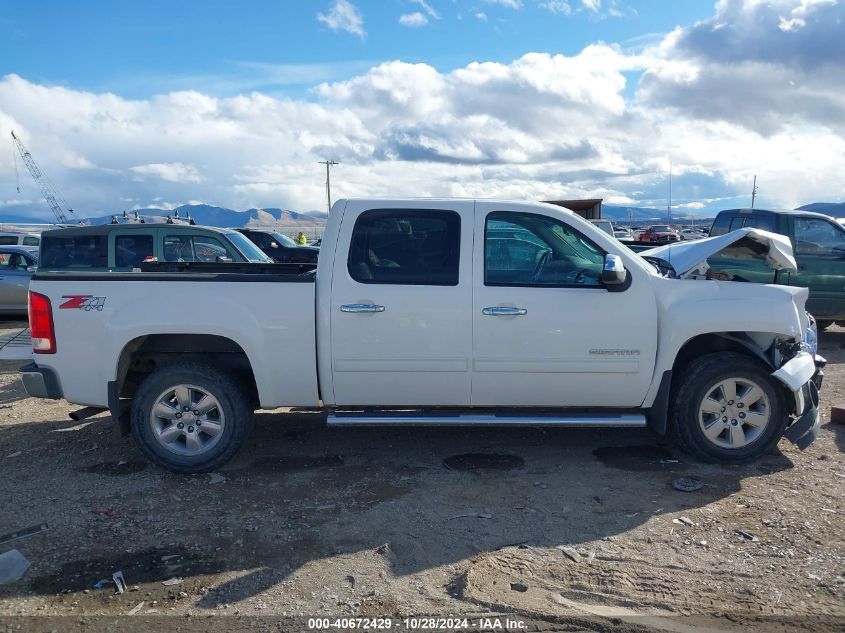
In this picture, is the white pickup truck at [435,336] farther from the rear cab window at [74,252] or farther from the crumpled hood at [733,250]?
the rear cab window at [74,252]

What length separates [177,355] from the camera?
5062mm

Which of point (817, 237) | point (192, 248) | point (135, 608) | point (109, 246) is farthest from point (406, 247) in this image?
point (817, 237)

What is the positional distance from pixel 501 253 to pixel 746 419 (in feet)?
7.11

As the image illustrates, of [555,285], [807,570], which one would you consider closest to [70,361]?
[555,285]

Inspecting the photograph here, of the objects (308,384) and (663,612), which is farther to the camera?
(308,384)

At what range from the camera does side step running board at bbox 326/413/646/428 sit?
4.76 meters

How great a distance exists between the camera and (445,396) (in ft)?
16.0

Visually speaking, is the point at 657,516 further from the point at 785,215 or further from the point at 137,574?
the point at 785,215

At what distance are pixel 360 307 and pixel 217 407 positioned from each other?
1.30 meters

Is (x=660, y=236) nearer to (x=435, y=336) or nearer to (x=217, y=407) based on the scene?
(x=435, y=336)

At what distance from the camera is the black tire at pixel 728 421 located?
486 centimetres

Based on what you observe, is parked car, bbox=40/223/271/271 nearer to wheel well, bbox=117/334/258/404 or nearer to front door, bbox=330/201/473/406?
wheel well, bbox=117/334/258/404

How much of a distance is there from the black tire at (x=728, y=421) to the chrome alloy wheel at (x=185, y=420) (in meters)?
3.35

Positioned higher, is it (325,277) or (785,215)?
(785,215)
